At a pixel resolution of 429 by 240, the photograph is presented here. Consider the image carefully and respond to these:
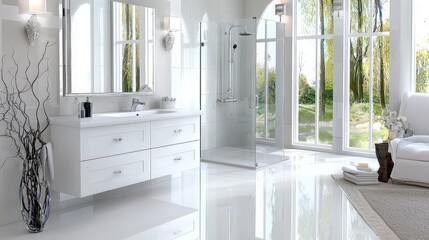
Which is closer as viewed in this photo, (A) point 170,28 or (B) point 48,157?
(B) point 48,157

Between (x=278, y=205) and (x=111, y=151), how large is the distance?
5.26 feet

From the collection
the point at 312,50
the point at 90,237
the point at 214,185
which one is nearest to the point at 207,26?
the point at 312,50

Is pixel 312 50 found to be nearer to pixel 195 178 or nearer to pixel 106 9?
pixel 195 178

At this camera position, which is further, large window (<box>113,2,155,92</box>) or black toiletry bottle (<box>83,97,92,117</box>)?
large window (<box>113,2,155,92</box>)

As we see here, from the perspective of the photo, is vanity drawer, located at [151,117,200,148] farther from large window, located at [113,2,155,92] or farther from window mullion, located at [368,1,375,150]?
window mullion, located at [368,1,375,150]

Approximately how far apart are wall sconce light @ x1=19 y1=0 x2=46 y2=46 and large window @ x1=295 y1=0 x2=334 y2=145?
4518mm

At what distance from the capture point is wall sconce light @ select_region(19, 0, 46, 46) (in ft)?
11.3

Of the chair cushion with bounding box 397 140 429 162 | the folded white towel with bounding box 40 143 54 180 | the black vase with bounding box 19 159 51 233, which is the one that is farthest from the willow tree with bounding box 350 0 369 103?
the black vase with bounding box 19 159 51 233

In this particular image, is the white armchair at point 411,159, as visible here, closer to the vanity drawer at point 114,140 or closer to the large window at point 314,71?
the large window at point 314,71

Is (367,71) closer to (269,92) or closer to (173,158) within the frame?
(269,92)

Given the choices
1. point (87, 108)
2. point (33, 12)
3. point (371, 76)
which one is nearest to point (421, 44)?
point (371, 76)

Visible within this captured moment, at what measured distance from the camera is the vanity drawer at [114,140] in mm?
3537

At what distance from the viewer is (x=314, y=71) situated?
6910mm

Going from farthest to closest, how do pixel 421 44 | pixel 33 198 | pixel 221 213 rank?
pixel 421 44, pixel 221 213, pixel 33 198
